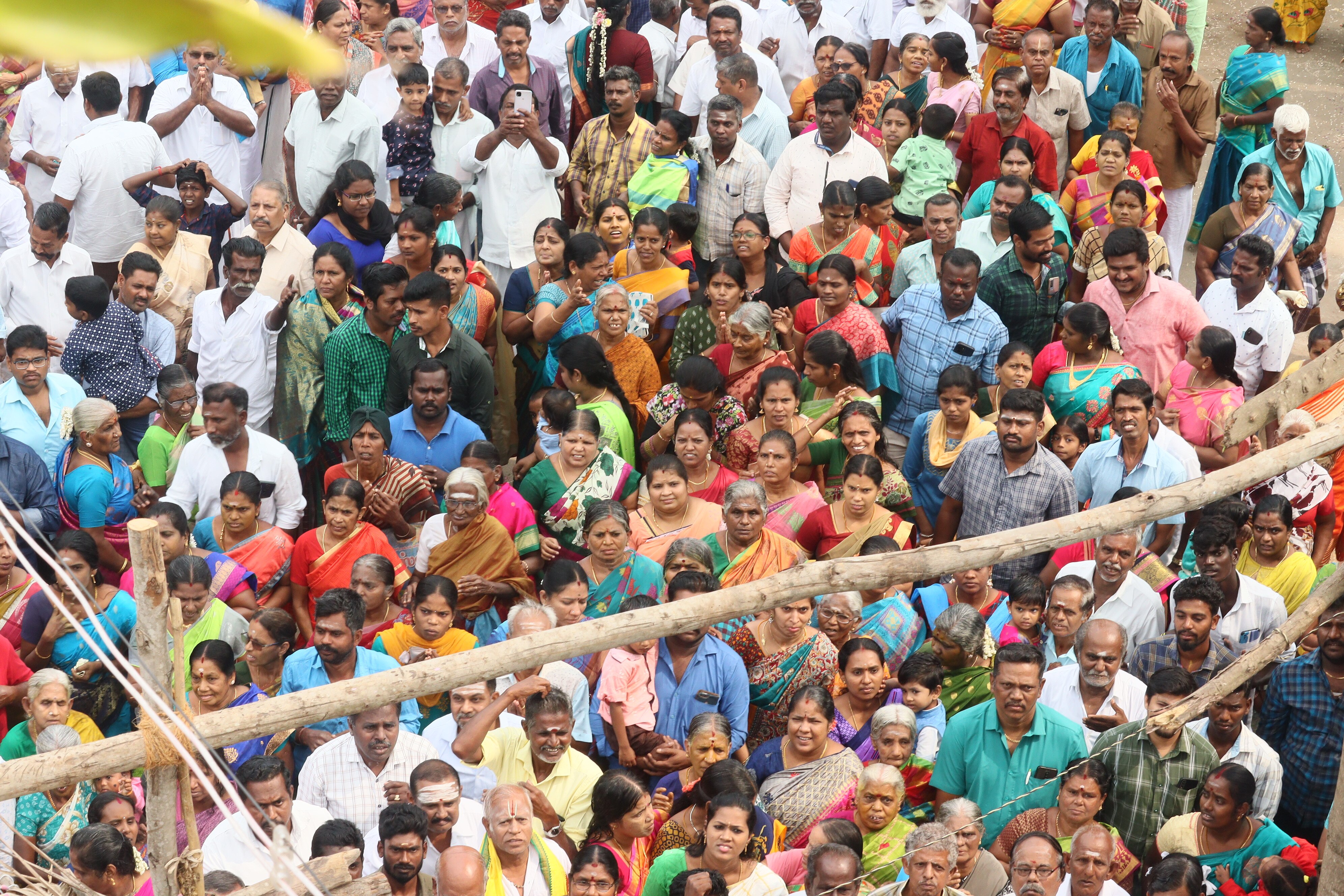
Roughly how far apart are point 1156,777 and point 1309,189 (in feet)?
15.5

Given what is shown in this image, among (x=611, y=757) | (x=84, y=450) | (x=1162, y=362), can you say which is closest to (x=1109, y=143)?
(x=1162, y=362)

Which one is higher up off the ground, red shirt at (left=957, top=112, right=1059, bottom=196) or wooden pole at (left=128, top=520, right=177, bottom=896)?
wooden pole at (left=128, top=520, right=177, bottom=896)

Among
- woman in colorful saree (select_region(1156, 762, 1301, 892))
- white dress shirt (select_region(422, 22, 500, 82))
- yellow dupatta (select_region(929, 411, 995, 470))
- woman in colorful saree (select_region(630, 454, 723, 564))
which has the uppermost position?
white dress shirt (select_region(422, 22, 500, 82))

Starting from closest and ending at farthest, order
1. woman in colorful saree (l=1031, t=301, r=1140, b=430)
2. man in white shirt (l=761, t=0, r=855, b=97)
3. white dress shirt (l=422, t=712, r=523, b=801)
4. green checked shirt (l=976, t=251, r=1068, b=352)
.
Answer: white dress shirt (l=422, t=712, r=523, b=801), woman in colorful saree (l=1031, t=301, r=1140, b=430), green checked shirt (l=976, t=251, r=1068, b=352), man in white shirt (l=761, t=0, r=855, b=97)

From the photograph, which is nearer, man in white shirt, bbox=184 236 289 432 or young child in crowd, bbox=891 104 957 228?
man in white shirt, bbox=184 236 289 432

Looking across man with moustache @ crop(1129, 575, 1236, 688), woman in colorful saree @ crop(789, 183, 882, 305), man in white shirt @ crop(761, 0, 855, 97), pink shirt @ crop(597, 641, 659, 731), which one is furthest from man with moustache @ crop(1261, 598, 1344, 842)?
man in white shirt @ crop(761, 0, 855, 97)

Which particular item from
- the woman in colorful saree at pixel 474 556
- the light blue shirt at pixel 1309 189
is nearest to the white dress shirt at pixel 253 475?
the woman in colorful saree at pixel 474 556

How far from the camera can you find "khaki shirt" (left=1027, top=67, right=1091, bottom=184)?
9.56 m

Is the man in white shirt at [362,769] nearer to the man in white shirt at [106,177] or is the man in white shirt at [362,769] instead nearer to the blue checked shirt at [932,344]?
the blue checked shirt at [932,344]

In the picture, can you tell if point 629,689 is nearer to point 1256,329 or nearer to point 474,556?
point 474,556

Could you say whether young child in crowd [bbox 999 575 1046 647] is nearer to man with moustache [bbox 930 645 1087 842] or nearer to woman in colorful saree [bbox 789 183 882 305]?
man with moustache [bbox 930 645 1087 842]

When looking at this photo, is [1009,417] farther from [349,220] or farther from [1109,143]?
[349,220]

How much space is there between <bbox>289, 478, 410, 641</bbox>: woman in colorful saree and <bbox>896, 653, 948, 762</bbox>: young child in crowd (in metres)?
2.29

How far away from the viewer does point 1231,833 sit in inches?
222
